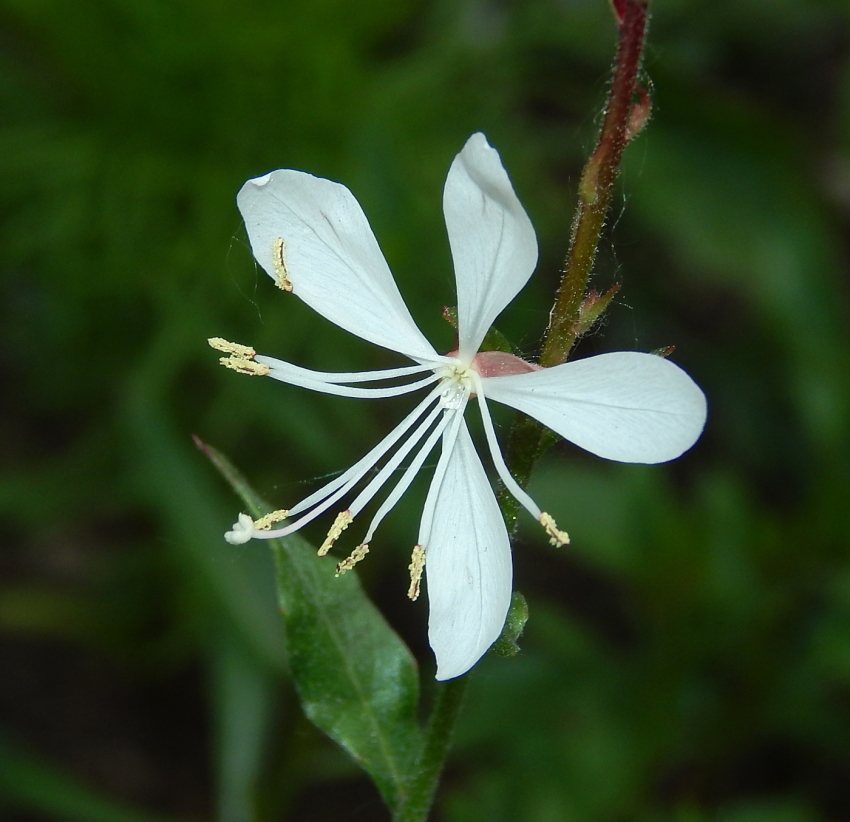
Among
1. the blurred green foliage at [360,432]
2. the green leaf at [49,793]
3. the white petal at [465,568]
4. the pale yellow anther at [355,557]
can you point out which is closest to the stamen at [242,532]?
the pale yellow anther at [355,557]

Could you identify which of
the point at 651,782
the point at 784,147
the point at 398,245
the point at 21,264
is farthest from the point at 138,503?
the point at 784,147

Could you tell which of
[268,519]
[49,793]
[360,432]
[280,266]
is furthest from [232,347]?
[49,793]

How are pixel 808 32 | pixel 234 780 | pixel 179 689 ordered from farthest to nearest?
pixel 808 32 < pixel 179 689 < pixel 234 780

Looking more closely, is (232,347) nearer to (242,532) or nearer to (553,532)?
(242,532)

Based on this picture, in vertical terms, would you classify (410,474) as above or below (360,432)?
above

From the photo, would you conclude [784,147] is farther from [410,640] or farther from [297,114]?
[410,640]
